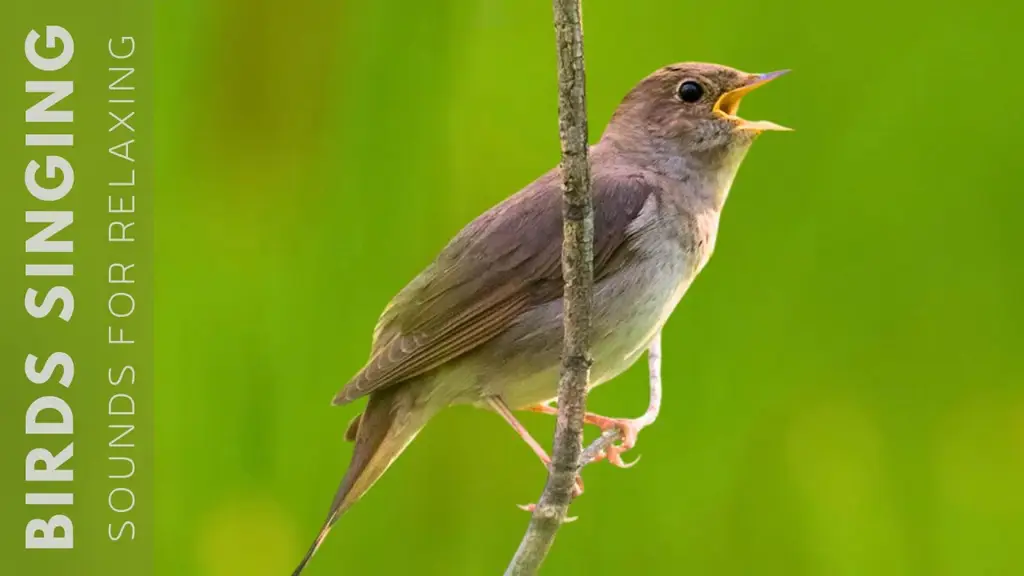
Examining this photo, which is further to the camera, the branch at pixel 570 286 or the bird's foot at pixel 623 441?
the bird's foot at pixel 623 441

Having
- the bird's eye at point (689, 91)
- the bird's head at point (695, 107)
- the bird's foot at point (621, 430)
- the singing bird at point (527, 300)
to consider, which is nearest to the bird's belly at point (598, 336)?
the singing bird at point (527, 300)

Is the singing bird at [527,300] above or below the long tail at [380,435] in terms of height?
above

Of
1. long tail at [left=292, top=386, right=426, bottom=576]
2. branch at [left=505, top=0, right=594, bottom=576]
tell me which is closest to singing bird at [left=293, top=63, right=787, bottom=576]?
long tail at [left=292, top=386, right=426, bottom=576]

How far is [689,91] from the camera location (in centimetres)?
338

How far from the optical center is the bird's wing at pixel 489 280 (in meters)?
3.05

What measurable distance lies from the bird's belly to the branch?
0.64 metres

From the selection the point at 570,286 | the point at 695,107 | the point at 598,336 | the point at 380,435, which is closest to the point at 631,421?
the point at 598,336

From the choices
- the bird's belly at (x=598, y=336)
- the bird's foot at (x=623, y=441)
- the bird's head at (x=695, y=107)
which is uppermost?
the bird's head at (x=695, y=107)

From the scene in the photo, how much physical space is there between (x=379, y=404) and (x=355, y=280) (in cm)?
53

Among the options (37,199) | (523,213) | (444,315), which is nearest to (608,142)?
(523,213)

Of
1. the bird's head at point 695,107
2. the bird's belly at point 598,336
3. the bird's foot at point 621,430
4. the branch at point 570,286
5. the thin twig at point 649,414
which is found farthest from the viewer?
the bird's head at point 695,107

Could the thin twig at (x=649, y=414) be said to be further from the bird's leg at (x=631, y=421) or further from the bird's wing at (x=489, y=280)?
the bird's wing at (x=489, y=280)

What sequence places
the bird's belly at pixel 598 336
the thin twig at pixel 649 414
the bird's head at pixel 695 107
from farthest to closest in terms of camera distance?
1. the bird's head at pixel 695 107
2. the bird's belly at pixel 598 336
3. the thin twig at pixel 649 414

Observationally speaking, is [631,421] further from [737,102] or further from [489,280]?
[737,102]
